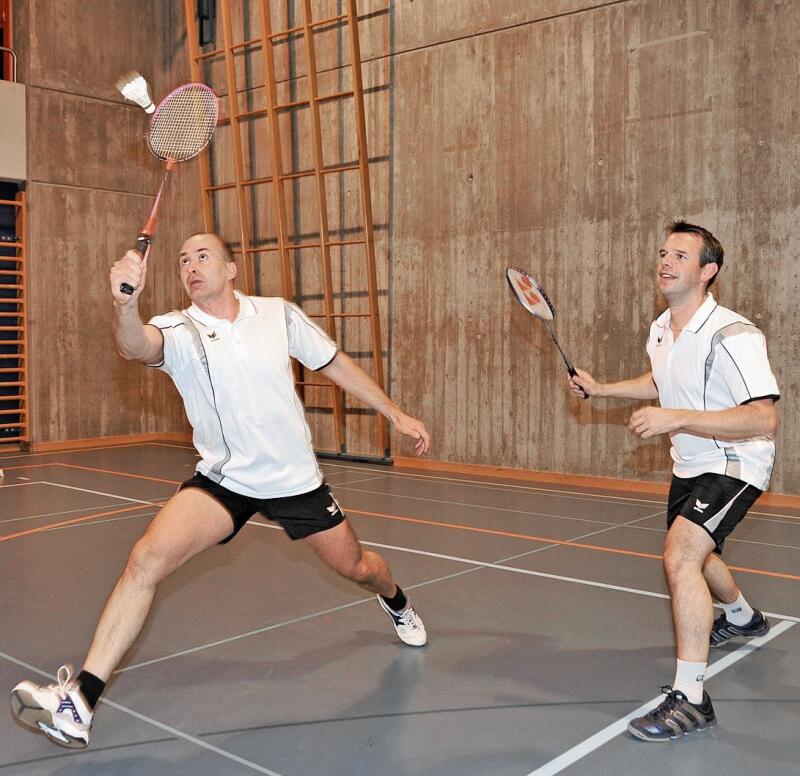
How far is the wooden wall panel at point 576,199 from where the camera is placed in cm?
700

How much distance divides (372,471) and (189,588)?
4366 mm

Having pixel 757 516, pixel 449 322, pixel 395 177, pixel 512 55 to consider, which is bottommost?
pixel 757 516

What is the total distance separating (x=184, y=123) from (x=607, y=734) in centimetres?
326

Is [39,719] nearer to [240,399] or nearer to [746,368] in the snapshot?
[240,399]

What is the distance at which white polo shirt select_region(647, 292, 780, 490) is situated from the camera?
2.95m

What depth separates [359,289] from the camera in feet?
31.4

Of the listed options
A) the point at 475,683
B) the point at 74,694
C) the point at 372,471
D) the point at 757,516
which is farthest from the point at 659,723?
the point at 372,471

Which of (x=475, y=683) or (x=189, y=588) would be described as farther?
(x=189, y=588)

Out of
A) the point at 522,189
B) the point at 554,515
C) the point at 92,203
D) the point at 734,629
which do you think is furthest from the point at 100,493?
the point at 734,629

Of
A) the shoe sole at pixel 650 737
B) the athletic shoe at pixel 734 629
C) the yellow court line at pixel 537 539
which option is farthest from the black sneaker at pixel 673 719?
the yellow court line at pixel 537 539

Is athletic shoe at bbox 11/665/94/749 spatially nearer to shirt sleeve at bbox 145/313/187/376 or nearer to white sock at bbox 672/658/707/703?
shirt sleeve at bbox 145/313/187/376

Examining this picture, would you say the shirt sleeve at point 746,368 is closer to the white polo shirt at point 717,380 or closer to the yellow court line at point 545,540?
the white polo shirt at point 717,380

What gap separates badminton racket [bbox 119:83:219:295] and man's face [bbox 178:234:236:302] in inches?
45.4

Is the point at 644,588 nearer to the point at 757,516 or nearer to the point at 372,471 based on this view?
the point at 757,516
